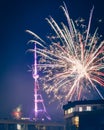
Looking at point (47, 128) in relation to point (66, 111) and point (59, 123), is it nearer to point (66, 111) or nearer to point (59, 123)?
point (59, 123)

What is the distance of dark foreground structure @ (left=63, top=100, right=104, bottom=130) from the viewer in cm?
10012

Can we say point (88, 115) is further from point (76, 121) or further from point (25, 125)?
point (25, 125)

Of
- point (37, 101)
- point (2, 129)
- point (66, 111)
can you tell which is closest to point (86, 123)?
point (66, 111)

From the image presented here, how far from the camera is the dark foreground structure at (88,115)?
100m

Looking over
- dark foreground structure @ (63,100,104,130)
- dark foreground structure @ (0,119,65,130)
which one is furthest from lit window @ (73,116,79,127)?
dark foreground structure @ (0,119,65,130)

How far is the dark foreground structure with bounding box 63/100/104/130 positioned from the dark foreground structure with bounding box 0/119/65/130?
47.0 meters

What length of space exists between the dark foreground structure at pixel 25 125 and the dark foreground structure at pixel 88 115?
4699cm

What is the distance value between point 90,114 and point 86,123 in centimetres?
318

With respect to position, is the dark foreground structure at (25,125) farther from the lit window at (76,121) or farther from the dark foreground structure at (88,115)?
the dark foreground structure at (88,115)

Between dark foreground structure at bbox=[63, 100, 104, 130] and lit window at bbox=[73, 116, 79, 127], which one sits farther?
lit window at bbox=[73, 116, 79, 127]

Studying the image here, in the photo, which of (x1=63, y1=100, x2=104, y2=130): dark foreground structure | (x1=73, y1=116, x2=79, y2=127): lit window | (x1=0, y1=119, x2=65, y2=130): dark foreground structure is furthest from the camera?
(x1=0, y1=119, x2=65, y2=130): dark foreground structure

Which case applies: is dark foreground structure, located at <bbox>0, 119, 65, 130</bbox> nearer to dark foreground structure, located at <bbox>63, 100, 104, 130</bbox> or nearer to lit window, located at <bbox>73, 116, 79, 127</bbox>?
lit window, located at <bbox>73, 116, 79, 127</bbox>

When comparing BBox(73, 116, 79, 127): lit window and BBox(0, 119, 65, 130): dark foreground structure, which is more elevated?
BBox(0, 119, 65, 130): dark foreground structure

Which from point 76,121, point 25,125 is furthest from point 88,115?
point 25,125
